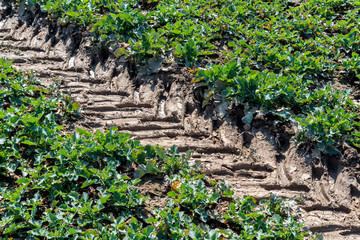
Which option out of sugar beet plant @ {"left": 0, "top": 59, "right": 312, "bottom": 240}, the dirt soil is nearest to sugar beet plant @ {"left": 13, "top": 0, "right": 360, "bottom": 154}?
the dirt soil

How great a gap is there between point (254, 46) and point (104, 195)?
294cm

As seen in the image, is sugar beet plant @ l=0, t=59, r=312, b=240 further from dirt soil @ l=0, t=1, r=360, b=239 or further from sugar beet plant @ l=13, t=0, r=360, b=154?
sugar beet plant @ l=13, t=0, r=360, b=154

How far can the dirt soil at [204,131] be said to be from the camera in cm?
334

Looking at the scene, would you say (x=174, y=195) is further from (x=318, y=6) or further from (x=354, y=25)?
(x=318, y=6)

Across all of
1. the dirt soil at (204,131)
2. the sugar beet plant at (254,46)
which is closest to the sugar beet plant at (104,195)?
the dirt soil at (204,131)

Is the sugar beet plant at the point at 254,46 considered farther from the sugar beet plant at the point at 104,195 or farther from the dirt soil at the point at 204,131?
the sugar beet plant at the point at 104,195

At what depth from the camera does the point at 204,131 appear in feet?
13.1

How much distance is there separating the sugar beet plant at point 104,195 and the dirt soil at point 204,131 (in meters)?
0.25

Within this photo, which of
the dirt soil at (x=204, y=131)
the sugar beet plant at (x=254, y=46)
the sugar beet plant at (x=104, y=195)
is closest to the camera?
the sugar beet plant at (x=104, y=195)

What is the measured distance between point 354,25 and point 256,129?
3.12m

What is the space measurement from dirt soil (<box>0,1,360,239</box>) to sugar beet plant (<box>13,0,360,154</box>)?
0.16m

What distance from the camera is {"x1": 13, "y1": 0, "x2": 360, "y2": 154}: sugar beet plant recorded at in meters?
3.96

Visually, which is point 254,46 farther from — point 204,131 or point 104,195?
point 104,195

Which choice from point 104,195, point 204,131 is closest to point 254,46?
point 204,131
